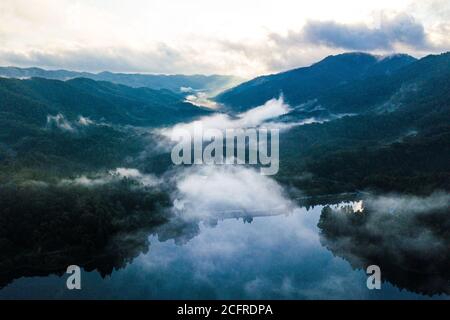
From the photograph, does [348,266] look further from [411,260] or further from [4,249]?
[4,249]

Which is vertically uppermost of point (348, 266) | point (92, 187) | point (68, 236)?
point (92, 187)

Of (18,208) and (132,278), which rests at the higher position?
(18,208)

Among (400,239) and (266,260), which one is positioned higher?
(400,239)

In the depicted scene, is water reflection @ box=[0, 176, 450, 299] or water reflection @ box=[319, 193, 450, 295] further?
water reflection @ box=[319, 193, 450, 295]

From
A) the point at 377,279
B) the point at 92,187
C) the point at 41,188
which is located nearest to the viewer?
the point at 377,279

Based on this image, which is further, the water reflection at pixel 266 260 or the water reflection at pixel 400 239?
the water reflection at pixel 400 239

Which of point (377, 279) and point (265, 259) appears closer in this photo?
point (377, 279)

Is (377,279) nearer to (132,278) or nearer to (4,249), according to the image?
(132,278)

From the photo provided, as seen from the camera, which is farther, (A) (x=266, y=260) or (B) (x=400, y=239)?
(B) (x=400, y=239)

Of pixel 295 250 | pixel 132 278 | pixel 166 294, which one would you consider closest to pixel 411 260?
pixel 295 250
